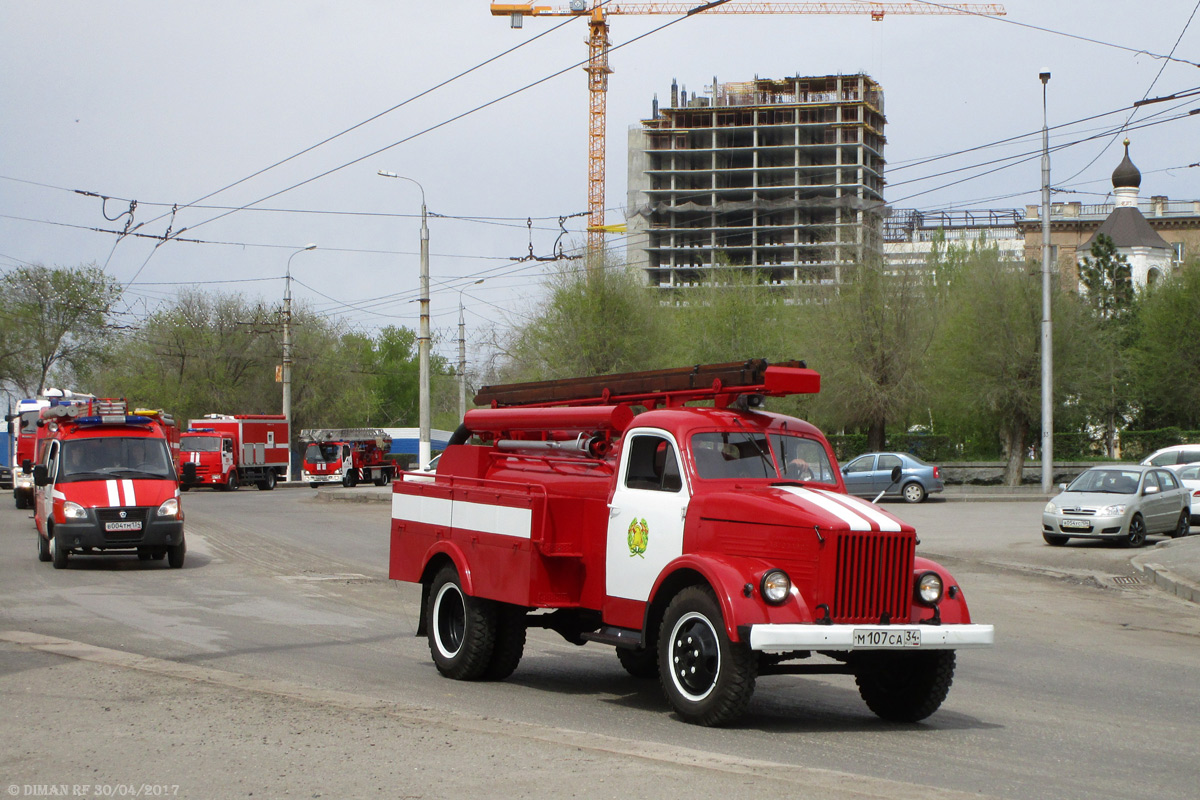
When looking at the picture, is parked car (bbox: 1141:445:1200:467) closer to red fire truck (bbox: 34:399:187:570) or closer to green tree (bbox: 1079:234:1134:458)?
green tree (bbox: 1079:234:1134:458)

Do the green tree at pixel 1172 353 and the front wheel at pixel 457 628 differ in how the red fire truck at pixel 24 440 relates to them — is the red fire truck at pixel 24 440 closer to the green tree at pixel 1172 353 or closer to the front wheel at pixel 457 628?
the front wheel at pixel 457 628

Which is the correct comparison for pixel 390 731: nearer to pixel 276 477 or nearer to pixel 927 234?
pixel 276 477

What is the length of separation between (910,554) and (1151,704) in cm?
287

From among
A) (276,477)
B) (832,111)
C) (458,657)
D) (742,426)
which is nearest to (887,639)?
(742,426)

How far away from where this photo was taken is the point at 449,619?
1023cm

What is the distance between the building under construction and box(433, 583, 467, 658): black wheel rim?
133 m

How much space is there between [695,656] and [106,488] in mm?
14164

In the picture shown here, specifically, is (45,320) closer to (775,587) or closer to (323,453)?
(323,453)

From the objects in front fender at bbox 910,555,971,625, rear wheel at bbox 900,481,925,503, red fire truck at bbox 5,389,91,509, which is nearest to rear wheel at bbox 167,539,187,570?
front fender at bbox 910,555,971,625

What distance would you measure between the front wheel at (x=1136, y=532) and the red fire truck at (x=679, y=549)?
17063 mm

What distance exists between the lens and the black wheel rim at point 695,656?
775 cm

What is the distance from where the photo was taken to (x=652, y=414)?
9.05 m

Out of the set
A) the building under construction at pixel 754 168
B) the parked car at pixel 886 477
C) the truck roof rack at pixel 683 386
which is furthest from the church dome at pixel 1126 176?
the truck roof rack at pixel 683 386

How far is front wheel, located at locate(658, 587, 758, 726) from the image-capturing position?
7547mm
